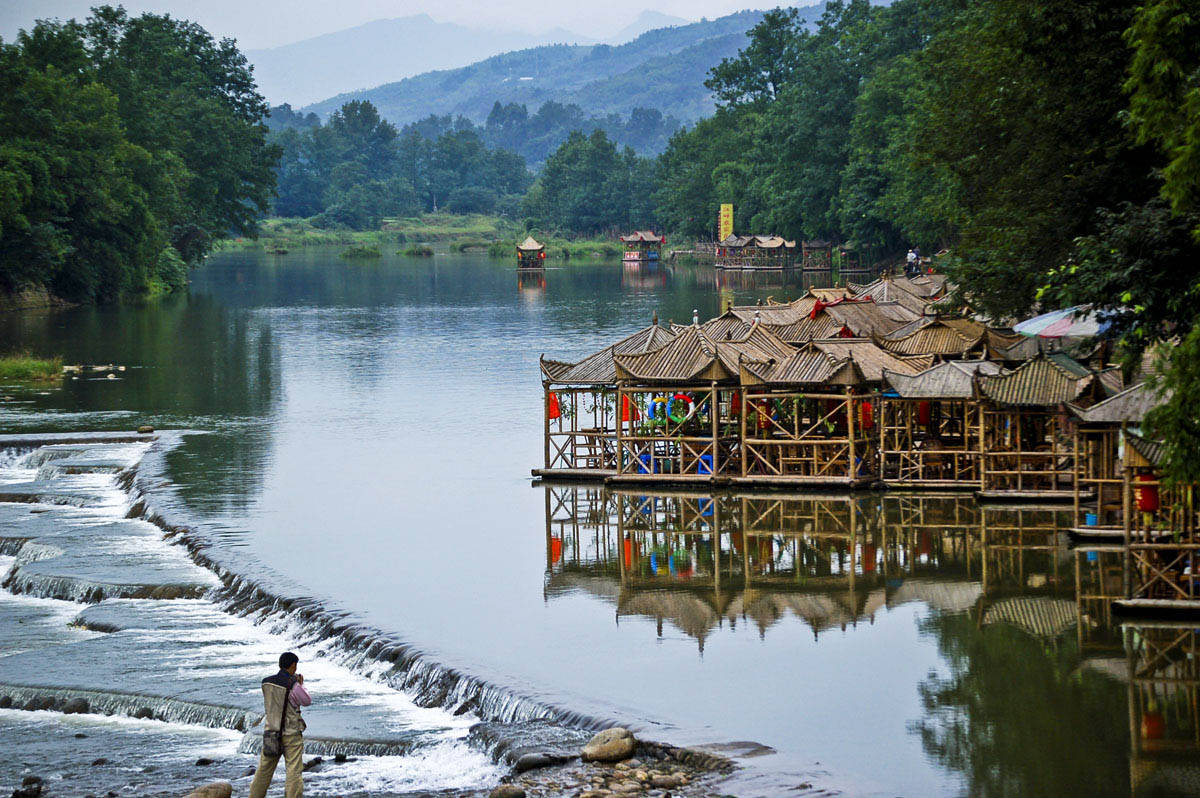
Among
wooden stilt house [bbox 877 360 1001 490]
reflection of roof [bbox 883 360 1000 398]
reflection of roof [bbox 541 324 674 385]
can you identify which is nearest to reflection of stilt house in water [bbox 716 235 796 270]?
reflection of roof [bbox 541 324 674 385]

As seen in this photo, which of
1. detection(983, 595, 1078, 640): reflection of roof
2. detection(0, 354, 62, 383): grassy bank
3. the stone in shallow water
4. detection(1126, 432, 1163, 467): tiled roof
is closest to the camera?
the stone in shallow water

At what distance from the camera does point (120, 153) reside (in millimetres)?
86062

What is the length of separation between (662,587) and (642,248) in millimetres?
133186

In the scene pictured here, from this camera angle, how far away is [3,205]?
6906 centimetres

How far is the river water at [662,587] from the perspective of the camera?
57.8 feet

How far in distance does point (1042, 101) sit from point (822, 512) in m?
9.38

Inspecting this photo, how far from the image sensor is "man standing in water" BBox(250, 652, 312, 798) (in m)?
15.5

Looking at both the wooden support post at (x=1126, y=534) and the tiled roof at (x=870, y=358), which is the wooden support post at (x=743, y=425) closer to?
the tiled roof at (x=870, y=358)

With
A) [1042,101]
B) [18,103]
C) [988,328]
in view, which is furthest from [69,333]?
[1042,101]

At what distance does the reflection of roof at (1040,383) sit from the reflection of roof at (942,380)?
0.82m

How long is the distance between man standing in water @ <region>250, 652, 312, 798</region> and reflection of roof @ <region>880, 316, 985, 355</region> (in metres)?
23.3

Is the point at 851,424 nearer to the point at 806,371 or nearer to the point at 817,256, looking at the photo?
the point at 806,371

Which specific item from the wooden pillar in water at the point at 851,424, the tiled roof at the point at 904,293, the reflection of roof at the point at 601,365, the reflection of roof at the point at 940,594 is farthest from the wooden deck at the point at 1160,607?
the tiled roof at the point at 904,293

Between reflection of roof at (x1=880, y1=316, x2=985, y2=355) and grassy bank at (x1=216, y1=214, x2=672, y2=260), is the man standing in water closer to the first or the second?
reflection of roof at (x1=880, y1=316, x2=985, y2=355)
